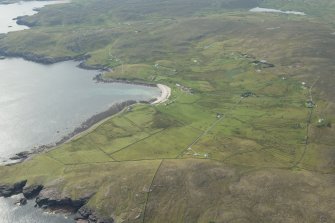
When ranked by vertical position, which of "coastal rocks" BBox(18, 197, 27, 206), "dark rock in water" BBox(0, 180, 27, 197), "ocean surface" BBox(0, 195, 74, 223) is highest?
"dark rock in water" BBox(0, 180, 27, 197)

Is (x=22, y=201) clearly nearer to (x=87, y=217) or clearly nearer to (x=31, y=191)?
(x=31, y=191)

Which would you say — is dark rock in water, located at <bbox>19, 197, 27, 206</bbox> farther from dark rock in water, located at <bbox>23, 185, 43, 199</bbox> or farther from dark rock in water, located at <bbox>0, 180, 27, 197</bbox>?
dark rock in water, located at <bbox>0, 180, 27, 197</bbox>

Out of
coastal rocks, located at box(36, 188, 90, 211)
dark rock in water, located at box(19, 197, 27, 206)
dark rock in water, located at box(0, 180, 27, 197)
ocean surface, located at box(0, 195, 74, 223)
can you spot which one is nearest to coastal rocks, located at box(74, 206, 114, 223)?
ocean surface, located at box(0, 195, 74, 223)

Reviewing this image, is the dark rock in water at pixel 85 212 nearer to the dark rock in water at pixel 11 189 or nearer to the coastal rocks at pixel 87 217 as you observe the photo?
the coastal rocks at pixel 87 217

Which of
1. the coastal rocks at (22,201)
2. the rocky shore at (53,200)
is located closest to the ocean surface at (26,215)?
the coastal rocks at (22,201)

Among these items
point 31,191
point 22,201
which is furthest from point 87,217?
point 31,191

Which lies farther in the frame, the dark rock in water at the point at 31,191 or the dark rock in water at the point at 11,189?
the dark rock in water at the point at 11,189

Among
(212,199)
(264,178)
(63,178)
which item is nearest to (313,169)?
(264,178)
